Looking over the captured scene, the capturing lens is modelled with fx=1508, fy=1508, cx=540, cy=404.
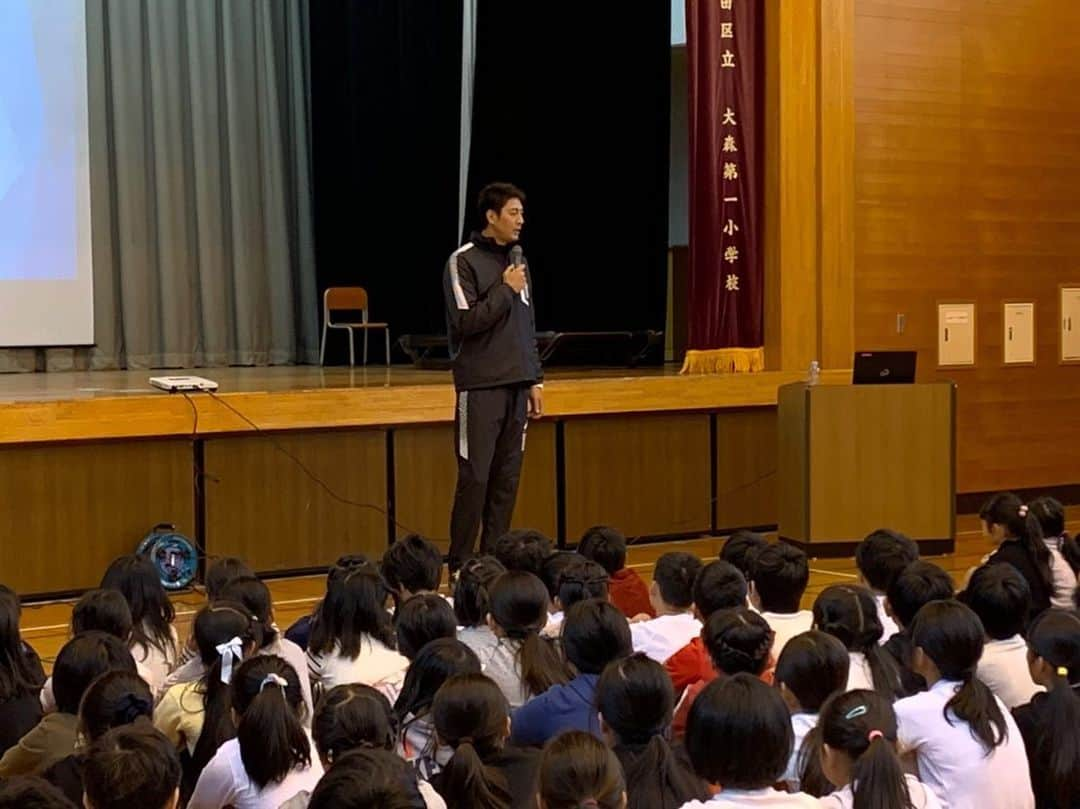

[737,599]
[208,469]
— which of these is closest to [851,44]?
[208,469]

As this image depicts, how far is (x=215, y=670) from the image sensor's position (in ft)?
8.82

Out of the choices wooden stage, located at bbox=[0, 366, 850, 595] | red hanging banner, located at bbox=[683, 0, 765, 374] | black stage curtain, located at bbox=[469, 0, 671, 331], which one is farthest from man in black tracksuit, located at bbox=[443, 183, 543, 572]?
black stage curtain, located at bbox=[469, 0, 671, 331]

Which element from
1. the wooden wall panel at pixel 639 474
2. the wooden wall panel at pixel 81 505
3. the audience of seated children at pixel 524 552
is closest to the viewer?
the audience of seated children at pixel 524 552

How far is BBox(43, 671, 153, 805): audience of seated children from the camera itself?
2.30 metres

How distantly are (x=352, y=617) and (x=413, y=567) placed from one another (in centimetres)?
67

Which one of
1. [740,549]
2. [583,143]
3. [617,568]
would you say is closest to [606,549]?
[617,568]

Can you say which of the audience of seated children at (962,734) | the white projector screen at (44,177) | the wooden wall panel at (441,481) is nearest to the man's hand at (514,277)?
the wooden wall panel at (441,481)

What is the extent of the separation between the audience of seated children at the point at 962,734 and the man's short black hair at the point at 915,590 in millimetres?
593

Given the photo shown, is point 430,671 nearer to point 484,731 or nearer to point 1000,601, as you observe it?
point 484,731

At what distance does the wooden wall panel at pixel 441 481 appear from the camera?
20.2 feet

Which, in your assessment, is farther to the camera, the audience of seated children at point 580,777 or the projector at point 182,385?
the projector at point 182,385

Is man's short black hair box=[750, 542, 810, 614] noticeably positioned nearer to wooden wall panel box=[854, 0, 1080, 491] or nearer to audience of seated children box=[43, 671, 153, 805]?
audience of seated children box=[43, 671, 153, 805]

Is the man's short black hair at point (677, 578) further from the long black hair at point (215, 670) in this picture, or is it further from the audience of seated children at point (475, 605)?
the long black hair at point (215, 670)

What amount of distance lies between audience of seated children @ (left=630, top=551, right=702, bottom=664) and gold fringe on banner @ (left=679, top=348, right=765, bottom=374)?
3.28m
